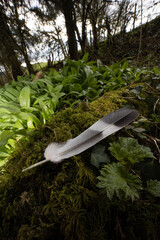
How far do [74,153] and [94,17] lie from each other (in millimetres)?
6902

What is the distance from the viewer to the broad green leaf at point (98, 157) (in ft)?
1.99

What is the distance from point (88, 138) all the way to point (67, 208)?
37cm

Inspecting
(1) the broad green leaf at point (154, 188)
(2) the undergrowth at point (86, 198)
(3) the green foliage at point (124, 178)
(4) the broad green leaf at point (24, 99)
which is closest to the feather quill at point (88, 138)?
(2) the undergrowth at point (86, 198)

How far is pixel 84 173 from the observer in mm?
580

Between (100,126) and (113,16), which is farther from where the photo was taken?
(113,16)

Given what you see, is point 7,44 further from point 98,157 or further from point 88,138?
point 98,157

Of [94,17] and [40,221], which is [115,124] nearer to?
[40,221]

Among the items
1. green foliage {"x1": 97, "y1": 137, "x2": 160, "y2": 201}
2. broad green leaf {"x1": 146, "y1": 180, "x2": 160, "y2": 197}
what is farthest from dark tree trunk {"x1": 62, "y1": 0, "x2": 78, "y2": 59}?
broad green leaf {"x1": 146, "y1": 180, "x2": 160, "y2": 197}

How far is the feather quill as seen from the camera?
63 centimetres

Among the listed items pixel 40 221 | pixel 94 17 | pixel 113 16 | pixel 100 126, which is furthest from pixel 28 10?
pixel 40 221

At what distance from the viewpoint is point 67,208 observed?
48 centimetres

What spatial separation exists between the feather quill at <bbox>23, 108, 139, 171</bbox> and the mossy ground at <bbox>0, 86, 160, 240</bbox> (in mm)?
55

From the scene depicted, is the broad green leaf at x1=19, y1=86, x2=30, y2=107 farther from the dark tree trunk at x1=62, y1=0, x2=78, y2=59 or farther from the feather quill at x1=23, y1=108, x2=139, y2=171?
the dark tree trunk at x1=62, y1=0, x2=78, y2=59

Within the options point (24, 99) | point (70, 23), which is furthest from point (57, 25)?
point (24, 99)
